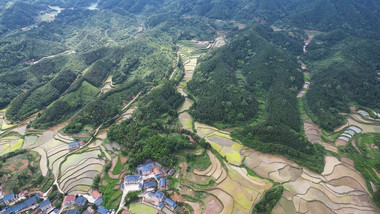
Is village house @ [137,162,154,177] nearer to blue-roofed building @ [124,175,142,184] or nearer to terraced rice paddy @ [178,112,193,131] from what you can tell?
blue-roofed building @ [124,175,142,184]

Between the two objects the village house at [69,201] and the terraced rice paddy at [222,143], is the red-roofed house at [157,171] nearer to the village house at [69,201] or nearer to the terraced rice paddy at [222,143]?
the terraced rice paddy at [222,143]

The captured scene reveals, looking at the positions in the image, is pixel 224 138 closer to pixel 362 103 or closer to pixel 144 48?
pixel 362 103

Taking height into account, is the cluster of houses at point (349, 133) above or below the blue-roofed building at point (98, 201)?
below

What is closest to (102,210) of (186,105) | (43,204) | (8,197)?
(43,204)

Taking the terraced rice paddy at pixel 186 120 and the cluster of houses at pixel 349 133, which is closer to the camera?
the cluster of houses at pixel 349 133

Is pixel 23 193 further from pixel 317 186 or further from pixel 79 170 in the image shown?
pixel 317 186

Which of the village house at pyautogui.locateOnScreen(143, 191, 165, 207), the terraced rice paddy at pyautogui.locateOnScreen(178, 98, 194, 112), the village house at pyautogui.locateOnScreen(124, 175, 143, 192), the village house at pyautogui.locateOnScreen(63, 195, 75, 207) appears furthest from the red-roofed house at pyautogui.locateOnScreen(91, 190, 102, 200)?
the terraced rice paddy at pyautogui.locateOnScreen(178, 98, 194, 112)

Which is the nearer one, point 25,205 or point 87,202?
point 25,205

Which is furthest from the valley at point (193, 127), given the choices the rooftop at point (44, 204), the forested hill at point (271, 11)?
the forested hill at point (271, 11)
